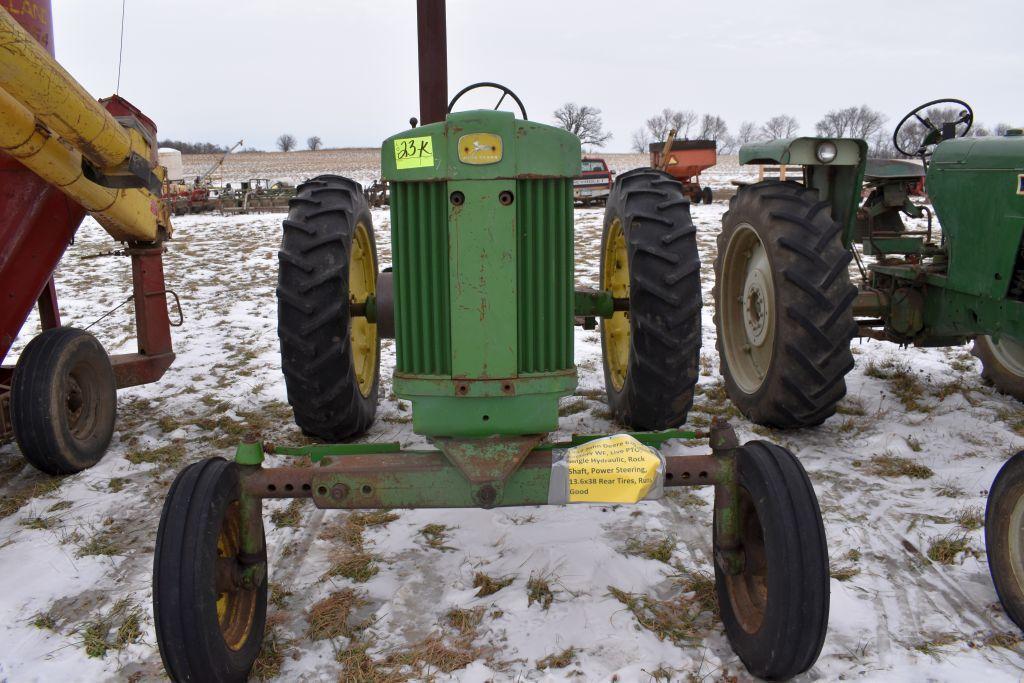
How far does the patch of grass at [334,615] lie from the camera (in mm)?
2683

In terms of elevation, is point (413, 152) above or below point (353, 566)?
above

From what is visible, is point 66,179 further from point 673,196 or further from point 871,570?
point 871,570

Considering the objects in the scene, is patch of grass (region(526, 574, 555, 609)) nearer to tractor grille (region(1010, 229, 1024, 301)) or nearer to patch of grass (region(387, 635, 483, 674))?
patch of grass (region(387, 635, 483, 674))

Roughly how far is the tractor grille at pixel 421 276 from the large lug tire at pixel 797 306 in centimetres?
214

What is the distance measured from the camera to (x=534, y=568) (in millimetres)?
3084

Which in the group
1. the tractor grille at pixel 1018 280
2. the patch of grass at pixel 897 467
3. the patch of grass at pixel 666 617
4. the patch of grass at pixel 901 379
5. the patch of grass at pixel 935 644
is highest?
the tractor grille at pixel 1018 280

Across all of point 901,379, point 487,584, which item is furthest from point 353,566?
point 901,379

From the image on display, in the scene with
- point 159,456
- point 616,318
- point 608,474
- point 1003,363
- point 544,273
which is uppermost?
point 544,273

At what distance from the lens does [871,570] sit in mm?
3035

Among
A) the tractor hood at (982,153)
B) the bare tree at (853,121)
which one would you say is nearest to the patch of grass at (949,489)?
the tractor hood at (982,153)

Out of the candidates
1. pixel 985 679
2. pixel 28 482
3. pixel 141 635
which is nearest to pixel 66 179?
pixel 28 482

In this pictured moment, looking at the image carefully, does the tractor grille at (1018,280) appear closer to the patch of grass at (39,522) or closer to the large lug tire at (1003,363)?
the large lug tire at (1003,363)

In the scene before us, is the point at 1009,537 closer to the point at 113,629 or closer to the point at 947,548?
the point at 947,548

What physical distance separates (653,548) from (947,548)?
1148mm
